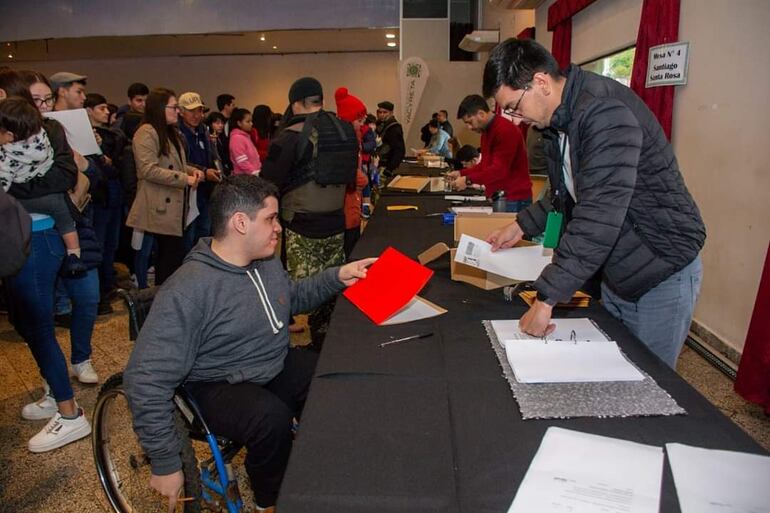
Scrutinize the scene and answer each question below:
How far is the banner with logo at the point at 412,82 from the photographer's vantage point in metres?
8.75

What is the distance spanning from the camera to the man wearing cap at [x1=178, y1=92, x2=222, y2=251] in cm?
351

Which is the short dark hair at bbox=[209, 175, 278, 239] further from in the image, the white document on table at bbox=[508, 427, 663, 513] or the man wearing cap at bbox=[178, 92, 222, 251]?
the man wearing cap at bbox=[178, 92, 222, 251]

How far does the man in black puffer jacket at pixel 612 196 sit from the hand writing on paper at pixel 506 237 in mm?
315

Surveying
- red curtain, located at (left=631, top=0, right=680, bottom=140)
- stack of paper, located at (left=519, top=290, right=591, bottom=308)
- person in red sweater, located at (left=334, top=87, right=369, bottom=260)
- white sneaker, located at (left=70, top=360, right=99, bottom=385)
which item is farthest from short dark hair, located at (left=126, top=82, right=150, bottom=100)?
stack of paper, located at (left=519, top=290, right=591, bottom=308)

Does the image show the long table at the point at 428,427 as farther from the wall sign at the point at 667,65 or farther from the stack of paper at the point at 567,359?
the wall sign at the point at 667,65

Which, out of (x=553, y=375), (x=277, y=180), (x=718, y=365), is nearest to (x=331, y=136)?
(x=277, y=180)

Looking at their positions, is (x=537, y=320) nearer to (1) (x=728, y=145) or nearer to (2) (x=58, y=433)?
(2) (x=58, y=433)

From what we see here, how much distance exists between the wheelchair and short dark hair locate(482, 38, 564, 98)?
3.39 feet

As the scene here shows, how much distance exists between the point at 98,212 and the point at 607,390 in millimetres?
3415

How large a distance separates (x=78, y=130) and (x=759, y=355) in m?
3.17

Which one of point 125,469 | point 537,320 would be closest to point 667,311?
point 537,320

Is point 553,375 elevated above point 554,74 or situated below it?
below

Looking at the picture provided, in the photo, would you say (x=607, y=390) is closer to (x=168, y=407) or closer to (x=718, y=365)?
(x=168, y=407)

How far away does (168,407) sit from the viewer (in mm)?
1161
